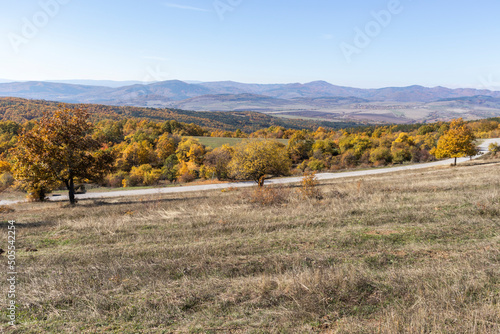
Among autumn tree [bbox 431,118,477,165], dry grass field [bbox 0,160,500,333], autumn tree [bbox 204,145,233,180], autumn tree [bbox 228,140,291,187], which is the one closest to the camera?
dry grass field [bbox 0,160,500,333]

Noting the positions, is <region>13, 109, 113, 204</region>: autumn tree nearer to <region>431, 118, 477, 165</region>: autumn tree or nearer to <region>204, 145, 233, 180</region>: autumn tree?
<region>204, 145, 233, 180</region>: autumn tree

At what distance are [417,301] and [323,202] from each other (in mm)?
8750

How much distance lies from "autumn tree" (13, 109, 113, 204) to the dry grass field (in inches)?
423

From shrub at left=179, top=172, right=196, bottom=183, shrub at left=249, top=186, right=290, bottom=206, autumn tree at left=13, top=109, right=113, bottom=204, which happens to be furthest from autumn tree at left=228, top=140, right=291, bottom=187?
shrub at left=179, top=172, right=196, bottom=183

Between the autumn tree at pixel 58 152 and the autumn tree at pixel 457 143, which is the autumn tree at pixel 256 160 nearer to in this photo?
the autumn tree at pixel 58 152

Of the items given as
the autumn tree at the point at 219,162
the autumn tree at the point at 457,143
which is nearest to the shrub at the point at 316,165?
the autumn tree at the point at 219,162

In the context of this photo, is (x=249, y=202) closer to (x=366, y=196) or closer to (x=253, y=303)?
(x=366, y=196)

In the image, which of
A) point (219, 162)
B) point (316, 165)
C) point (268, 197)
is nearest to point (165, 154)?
point (219, 162)

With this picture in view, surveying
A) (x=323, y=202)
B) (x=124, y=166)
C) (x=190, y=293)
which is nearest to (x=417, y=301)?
(x=190, y=293)

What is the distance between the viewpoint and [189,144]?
73812 millimetres

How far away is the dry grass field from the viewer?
175 inches

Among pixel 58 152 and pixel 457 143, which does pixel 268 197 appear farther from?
pixel 457 143

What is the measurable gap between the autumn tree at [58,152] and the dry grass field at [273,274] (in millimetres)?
10753

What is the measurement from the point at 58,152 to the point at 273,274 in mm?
19859
